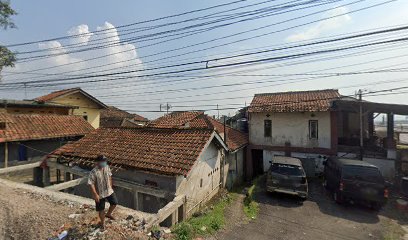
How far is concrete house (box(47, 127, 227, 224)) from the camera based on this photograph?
31.2 feet

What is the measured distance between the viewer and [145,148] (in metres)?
11.6

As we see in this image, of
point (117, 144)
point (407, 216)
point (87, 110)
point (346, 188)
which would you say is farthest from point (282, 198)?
point (87, 110)

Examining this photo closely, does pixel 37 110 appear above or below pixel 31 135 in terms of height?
above

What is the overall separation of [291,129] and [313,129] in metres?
1.60

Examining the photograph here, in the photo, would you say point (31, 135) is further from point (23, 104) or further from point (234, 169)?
point (234, 169)

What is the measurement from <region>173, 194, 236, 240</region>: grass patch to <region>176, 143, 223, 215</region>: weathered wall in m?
0.57

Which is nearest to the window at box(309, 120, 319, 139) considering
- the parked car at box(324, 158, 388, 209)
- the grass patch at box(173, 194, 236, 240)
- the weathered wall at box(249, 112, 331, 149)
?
the weathered wall at box(249, 112, 331, 149)

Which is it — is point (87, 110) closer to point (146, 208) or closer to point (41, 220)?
point (146, 208)

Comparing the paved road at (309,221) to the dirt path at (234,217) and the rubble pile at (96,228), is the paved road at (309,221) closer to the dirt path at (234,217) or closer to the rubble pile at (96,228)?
the dirt path at (234,217)

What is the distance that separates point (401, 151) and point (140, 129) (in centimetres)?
1683

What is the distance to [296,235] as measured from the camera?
868 cm

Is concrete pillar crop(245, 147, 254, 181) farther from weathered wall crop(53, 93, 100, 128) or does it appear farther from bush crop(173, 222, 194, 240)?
weathered wall crop(53, 93, 100, 128)

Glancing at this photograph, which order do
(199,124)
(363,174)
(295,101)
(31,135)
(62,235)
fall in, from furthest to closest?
1. (199,124)
2. (295,101)
3. (31,135)
4. (363,174)
5. (62,235)

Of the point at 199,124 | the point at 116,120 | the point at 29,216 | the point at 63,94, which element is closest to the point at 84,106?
the point at 63,94
